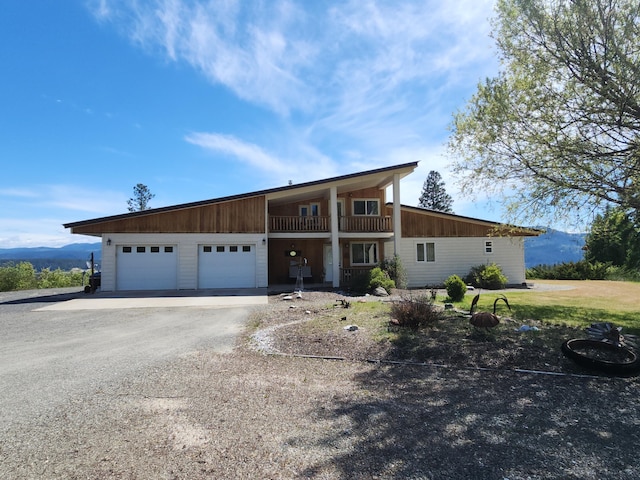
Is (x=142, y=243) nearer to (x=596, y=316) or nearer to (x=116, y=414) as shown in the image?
(x=116, y=414)

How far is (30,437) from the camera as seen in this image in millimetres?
3338

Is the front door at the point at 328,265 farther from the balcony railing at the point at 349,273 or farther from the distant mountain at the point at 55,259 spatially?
the distant mountain at the point at 55,259

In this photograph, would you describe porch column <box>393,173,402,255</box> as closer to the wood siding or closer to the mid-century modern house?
the mid-century modern house

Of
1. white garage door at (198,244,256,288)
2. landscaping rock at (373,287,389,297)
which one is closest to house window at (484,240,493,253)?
landscaping rock at (373,287,389,297)

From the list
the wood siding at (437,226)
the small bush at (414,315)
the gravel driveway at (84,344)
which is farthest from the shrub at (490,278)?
the gravel driveway at (84,344)

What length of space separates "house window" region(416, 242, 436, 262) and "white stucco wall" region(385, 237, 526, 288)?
161 mm

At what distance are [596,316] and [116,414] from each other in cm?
1119

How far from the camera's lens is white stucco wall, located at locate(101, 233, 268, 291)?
54.2 ft

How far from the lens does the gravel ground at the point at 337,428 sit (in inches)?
113

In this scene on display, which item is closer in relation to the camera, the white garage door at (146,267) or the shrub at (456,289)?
the shrub at (456,289)

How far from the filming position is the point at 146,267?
16906 millimetres

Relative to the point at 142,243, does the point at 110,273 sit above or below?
below

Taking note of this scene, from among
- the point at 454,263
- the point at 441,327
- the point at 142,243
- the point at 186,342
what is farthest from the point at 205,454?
the point at 454,263

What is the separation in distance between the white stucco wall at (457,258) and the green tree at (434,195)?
24.3 m
